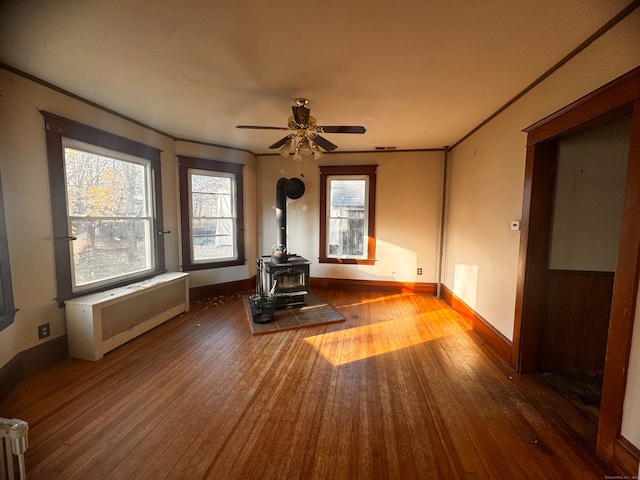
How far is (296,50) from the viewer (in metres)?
1.82

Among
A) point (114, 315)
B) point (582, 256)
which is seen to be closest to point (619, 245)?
point (582, 256)

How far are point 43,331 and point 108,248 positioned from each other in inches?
38.9

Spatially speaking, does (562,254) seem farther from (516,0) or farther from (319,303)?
(319,303)

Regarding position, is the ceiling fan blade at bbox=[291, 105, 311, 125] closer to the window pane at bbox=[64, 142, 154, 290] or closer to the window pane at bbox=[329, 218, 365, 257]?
the window pane at bbox=[64, 142, 154, 290]

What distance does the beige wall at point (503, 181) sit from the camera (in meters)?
1.54

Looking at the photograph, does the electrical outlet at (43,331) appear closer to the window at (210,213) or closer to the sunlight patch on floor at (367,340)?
the window at (210,213)

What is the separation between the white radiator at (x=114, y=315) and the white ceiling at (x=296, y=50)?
6.64 ft

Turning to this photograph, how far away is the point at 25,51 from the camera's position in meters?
1.88

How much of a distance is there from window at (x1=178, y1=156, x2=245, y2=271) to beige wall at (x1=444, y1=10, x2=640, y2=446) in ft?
11.8

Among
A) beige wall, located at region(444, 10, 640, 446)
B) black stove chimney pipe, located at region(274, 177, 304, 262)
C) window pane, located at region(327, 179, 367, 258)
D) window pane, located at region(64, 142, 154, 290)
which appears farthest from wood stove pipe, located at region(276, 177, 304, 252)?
beige wall, located at region(444, 10, 640, 446)

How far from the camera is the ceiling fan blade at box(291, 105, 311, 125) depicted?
2.31 meters

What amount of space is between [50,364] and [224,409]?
1.88 meters

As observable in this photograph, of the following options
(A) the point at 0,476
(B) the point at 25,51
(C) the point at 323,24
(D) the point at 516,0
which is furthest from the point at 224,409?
(D) the point at 516,0

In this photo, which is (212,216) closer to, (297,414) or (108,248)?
(108,248)
